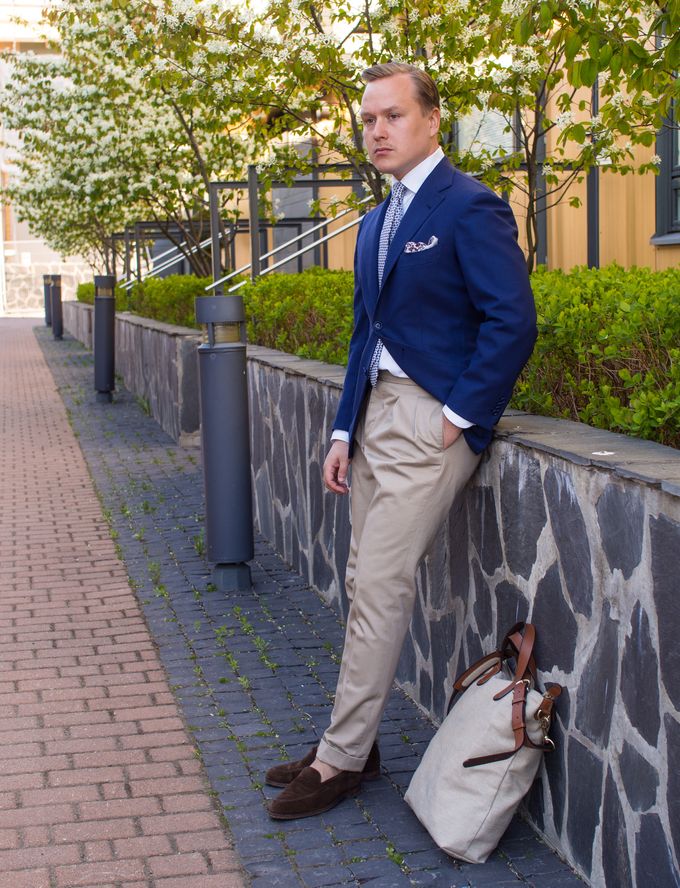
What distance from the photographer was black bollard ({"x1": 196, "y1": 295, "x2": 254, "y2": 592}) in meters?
7.12

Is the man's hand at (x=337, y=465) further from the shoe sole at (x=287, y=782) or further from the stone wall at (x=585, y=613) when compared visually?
the shoe sole at (x=287, y=782)

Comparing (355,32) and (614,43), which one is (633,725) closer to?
(614,43)

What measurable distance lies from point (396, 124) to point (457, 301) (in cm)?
59

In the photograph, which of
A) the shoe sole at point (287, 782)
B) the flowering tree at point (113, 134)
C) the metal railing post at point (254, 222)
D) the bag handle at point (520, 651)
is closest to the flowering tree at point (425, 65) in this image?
the metal railing post at point (254, 222)

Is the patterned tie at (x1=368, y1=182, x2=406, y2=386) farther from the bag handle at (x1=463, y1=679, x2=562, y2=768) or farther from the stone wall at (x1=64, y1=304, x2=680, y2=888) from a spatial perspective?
the bag handle at (x1=463, y1=679, x2=562, y2=768)

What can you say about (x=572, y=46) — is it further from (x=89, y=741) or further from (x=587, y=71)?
(x=89, y=741)

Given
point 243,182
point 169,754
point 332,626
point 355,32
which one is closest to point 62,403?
point 243,182

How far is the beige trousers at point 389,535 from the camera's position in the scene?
4.00 meters

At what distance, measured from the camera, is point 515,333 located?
12.3ft

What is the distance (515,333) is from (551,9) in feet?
3.10

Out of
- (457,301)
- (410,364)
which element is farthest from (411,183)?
(410,364)

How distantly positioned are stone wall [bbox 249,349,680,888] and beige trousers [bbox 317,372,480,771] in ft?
0.80

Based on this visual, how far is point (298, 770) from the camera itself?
4434 millimetres

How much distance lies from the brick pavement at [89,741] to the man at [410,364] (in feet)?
1.30
